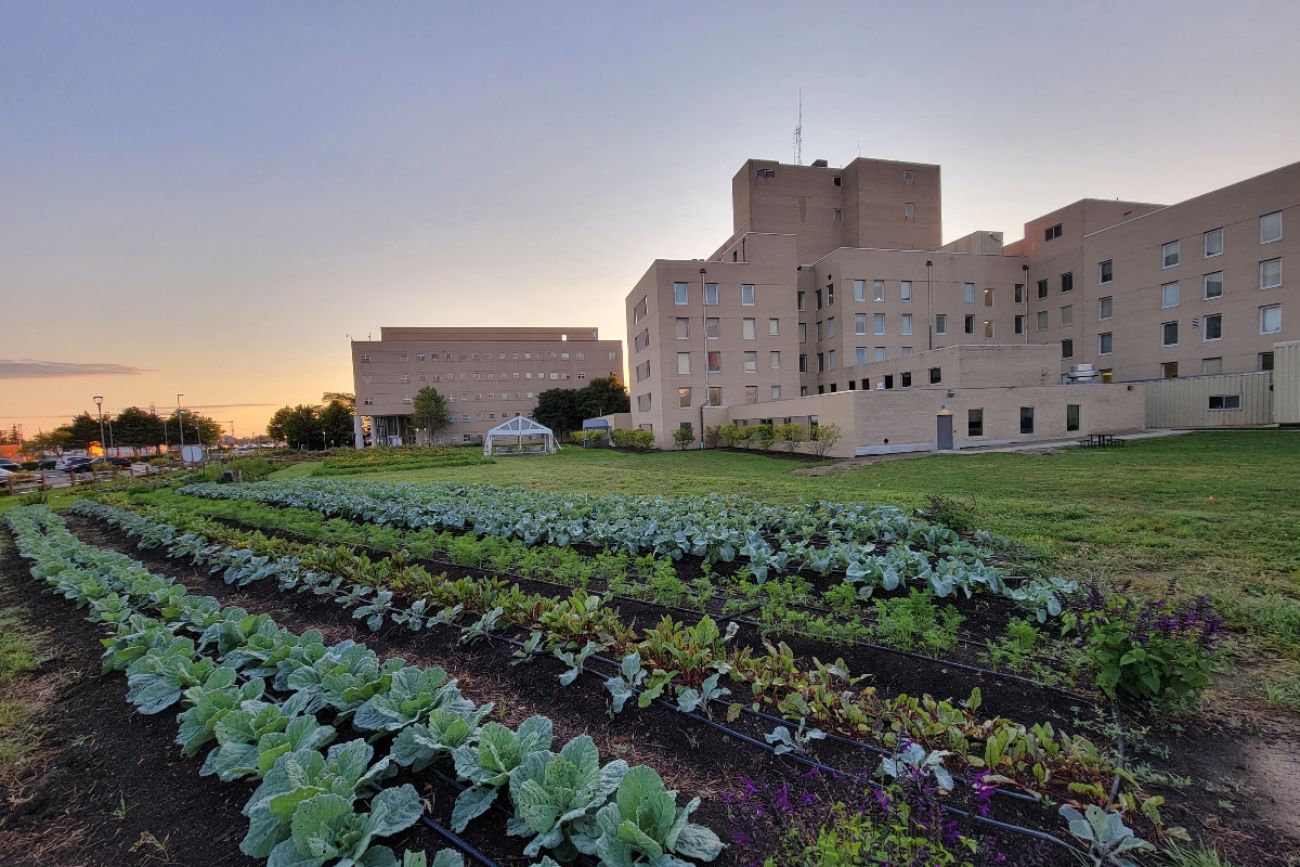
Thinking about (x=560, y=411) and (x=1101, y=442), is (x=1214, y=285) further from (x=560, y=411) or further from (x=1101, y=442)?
(x=560, y=411)

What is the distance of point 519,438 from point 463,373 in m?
38.4

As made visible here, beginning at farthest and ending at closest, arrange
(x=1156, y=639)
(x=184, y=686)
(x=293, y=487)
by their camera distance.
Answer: (x=293, y=487)
(x=184, y=686)
(x=1156, y=639)

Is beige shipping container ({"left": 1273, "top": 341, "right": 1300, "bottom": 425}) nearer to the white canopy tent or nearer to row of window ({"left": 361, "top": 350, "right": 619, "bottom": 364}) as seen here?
the white canopy tent

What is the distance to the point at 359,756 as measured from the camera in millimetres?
2328

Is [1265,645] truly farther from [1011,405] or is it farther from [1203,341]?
[1203,341]

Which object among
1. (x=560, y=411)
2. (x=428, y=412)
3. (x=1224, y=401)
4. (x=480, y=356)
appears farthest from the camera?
(x=480, y=356)

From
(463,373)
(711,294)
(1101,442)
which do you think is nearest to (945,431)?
(1101,442)

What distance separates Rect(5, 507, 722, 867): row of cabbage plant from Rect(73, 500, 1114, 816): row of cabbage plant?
800mm

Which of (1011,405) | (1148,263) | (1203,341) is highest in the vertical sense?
(1148,263)

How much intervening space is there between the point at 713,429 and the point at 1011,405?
1671 centimetres

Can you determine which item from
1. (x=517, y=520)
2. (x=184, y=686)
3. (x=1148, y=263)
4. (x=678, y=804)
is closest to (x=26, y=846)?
(x=184, y=686)

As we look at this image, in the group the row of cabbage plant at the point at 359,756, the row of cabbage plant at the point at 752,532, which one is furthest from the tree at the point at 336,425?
the row of cabbage plant at the point at 359,756

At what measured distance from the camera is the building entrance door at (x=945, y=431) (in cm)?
2548

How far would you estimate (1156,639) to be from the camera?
2754mm
